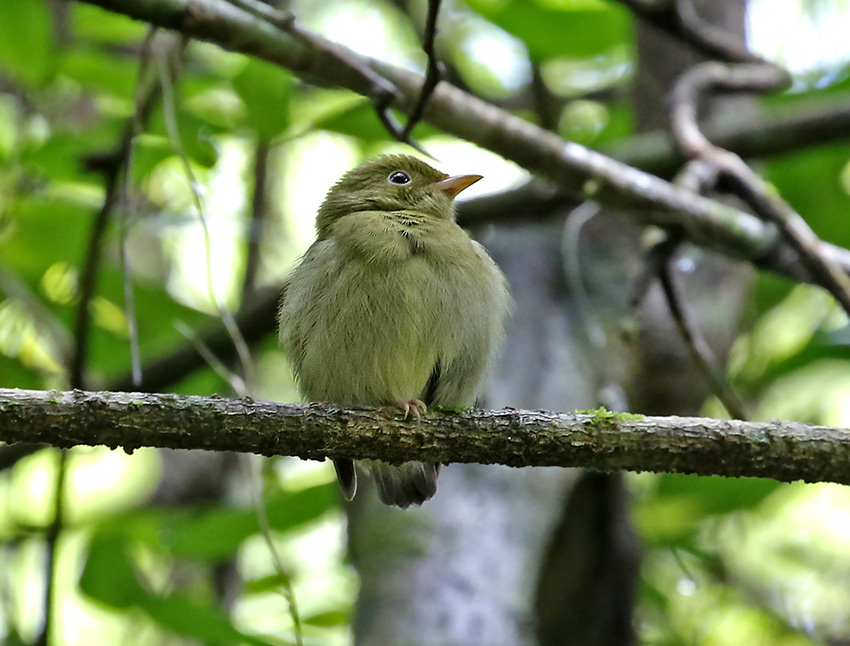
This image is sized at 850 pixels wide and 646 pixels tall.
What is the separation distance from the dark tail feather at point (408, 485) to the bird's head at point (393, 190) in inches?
44.0

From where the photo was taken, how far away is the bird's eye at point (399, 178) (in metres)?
4.77

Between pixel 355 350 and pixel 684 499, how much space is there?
7.53 ft

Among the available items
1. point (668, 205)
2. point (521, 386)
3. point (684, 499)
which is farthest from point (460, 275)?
point (684, 499)

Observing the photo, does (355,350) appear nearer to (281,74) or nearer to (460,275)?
(460,275)

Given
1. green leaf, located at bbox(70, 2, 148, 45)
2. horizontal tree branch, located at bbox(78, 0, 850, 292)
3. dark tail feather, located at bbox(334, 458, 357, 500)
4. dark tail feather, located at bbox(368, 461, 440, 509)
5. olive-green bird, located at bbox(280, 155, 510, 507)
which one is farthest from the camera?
green leaf, located at bbox(70, 2, 148, 45)

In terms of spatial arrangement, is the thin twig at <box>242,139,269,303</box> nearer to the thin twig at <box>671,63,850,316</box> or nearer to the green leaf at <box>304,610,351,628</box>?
the green leaf at <box>304,610,351,628</box>

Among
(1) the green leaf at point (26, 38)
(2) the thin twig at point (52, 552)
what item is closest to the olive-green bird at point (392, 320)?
(2) the thin twig at point (52, 552)

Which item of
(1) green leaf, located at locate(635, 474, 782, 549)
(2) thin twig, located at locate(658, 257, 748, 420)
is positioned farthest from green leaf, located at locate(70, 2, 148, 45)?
(1) green leaf, located at locate(635, 474, 782, 549)

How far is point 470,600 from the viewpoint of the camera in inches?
167

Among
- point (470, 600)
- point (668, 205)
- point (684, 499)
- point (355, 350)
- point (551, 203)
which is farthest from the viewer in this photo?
point (551, 203)

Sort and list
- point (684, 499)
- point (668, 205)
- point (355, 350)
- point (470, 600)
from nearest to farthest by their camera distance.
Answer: point (355, 350), point (470, 600), point (668, 205), point (684, 499)

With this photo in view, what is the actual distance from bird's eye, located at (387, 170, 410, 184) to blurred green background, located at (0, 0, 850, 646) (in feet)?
0.65

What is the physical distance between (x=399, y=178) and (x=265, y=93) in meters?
0.77

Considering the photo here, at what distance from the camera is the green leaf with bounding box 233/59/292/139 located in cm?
436
